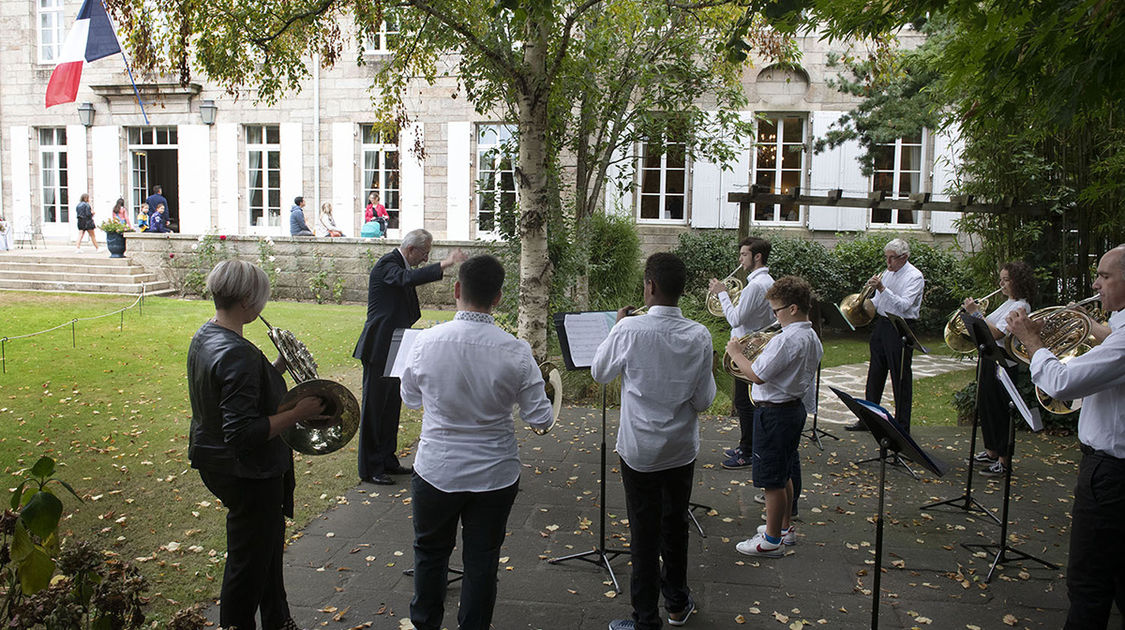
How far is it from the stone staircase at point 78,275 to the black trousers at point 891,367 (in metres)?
16.0

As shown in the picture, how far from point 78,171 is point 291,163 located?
686 centimetres

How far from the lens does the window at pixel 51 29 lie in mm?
22734

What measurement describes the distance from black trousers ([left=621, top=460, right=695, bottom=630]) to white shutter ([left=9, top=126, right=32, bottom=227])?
83.4 feet

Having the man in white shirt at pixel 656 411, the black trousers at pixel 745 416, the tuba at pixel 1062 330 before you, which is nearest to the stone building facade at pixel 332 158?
Result: the black trousers at pixel 745 416

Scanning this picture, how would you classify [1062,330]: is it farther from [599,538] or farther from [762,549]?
[599,538]

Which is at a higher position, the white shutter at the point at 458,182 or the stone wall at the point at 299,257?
the white shutter at the point at 458,182

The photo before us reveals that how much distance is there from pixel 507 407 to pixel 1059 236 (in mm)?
8071

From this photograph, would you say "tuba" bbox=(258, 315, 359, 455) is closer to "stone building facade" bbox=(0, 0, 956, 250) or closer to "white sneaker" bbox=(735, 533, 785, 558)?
"white sneaker" bbox=(735, 533, 785, 558)

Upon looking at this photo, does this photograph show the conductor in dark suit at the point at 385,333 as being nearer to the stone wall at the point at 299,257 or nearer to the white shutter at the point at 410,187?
the stone wall at the point at 299,257

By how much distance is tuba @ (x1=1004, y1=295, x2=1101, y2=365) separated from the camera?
4816 mm

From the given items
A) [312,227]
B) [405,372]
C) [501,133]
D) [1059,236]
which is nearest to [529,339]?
[405,372]

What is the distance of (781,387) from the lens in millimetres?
4914

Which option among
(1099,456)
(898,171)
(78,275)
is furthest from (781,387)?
(78,275)

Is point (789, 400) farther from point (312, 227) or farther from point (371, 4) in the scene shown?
→ point (312, 227)
